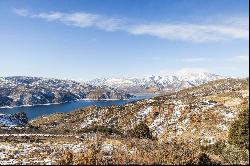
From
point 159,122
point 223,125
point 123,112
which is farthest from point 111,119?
point 223,125

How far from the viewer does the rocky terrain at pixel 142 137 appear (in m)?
23.0

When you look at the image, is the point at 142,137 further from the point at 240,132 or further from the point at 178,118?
the point at 178,118

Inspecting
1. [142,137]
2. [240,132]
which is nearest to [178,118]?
[142,137]

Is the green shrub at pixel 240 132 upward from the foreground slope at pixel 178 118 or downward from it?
upward

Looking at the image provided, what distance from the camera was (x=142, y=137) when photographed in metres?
50.7

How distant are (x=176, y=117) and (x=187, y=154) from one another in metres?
70.5

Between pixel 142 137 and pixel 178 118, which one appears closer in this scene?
pixel 142 137

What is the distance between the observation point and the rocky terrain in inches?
907

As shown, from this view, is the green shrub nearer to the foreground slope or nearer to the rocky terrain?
the rocky terrain

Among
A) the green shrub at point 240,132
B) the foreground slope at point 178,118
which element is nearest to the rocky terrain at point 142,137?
the foreground slope at point 178,118

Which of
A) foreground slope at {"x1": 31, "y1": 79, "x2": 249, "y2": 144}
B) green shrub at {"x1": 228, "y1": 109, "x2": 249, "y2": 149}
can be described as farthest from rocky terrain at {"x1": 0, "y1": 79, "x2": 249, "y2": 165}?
green shrub at {"x1": 228, "y1": 109, "x2": 249, "y2": 149}

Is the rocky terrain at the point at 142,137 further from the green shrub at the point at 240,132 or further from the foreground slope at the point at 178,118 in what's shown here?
the green shrub at the point at 240,132

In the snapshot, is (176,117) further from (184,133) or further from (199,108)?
(184,133)

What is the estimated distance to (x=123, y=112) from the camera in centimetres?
11769
